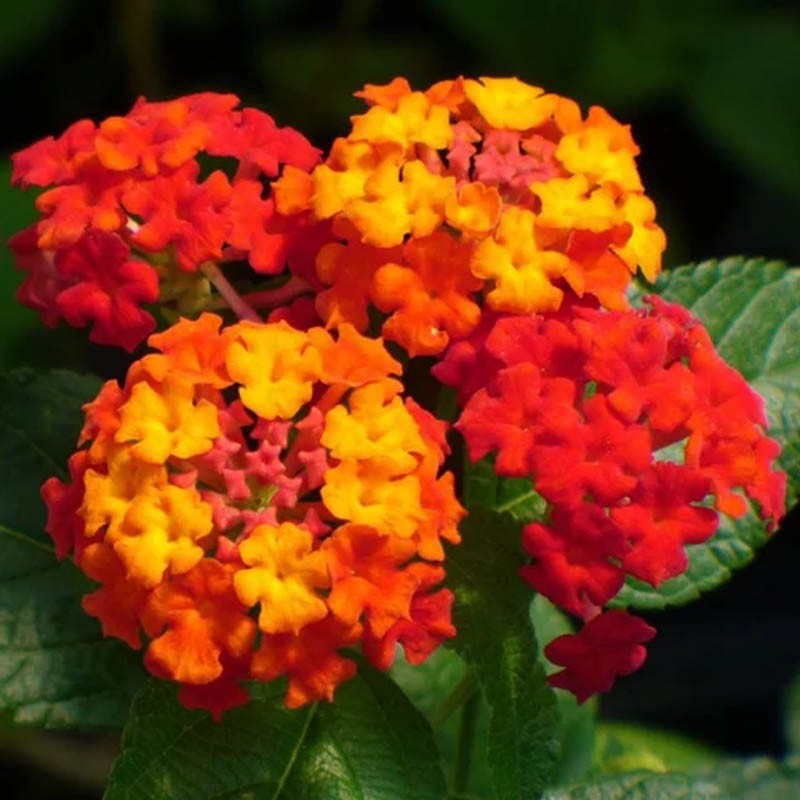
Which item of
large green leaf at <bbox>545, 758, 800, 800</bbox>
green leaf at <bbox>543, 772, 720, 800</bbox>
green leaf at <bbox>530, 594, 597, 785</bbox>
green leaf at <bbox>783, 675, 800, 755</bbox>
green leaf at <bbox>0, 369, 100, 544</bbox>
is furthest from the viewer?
green leaf at <bbox>783, 675, 800, 755</bbox>

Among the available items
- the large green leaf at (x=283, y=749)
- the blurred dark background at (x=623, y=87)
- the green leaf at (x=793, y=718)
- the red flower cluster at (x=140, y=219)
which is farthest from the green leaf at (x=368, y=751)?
the blurred dark background at (x=623, y=87)

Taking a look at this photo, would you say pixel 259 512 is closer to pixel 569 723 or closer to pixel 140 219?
pixel 140 219

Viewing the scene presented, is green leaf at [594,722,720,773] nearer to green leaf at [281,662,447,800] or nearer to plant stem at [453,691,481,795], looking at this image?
plant stem at [453,691,481,795]

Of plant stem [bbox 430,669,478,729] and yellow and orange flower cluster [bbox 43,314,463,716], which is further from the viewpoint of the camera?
plant stem [bbox 430,669,478,729]

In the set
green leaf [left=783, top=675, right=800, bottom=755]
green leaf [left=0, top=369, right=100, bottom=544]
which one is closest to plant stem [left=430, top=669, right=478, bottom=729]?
green leaf [left=0, top=369, right=100, bottom=544]

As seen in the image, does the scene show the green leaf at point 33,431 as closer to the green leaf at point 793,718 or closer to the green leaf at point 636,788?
the green leaf at point 636,788

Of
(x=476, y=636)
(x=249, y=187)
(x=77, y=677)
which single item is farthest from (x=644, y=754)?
(x=249, y=187)

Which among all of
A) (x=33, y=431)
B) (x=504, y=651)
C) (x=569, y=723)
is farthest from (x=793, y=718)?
(x=33, y=431)
